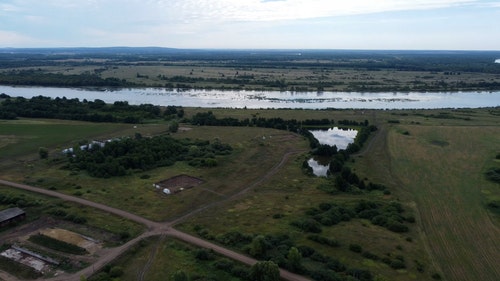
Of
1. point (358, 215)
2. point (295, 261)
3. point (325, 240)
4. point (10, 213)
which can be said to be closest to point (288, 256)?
point (295, 261)

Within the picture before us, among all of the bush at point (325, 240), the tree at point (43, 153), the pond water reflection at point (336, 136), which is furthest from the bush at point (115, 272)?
the pond water reflection at point (336, 136)

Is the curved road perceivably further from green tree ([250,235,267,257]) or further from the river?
the river

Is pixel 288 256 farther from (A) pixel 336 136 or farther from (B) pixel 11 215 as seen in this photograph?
(A) pixel 336 136

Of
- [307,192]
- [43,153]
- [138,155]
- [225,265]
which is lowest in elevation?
[307,192]

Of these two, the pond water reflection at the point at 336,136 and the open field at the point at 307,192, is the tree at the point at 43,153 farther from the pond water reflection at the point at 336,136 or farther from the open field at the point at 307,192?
the pond water reflection at the point at 336,136

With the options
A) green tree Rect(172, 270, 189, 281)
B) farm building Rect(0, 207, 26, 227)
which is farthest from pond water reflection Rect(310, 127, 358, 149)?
farm building Rect(0, 207, 26, 227)

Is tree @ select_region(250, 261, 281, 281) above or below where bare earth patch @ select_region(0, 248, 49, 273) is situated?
above

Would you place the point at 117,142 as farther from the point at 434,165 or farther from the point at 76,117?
the point at 434,165

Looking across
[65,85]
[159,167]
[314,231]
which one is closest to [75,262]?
[314,231]
